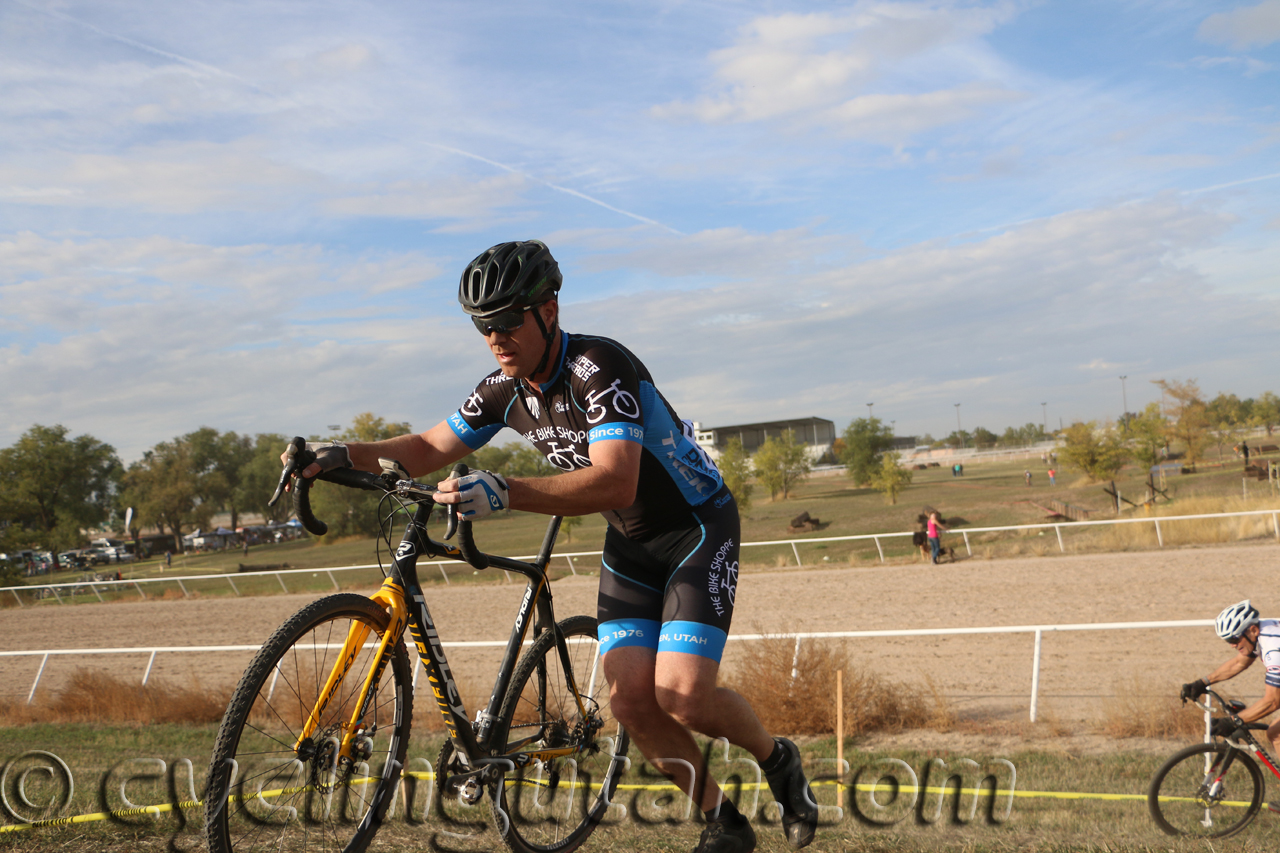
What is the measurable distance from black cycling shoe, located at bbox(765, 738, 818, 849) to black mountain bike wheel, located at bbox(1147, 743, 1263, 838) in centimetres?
489

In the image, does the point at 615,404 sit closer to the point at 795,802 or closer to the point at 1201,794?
the point at 795,802

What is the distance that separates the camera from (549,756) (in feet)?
13.6

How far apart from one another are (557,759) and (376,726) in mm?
1266

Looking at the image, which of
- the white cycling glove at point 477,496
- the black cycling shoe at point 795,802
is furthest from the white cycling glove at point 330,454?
the black cycling shoe at point 795,802

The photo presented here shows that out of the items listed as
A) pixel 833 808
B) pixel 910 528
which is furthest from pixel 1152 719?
pixel 910 528

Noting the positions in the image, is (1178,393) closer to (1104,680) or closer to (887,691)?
(1104,680)

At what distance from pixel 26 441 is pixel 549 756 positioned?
9544cm

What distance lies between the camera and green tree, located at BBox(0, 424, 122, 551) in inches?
2980

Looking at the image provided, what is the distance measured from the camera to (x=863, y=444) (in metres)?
75.1

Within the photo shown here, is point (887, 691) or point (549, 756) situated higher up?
point (549, 756)

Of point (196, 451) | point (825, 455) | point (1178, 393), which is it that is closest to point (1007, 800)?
point (1178, 393)

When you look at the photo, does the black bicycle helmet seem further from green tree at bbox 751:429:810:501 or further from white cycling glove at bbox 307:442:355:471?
green tree at bbox 751:429:810:501

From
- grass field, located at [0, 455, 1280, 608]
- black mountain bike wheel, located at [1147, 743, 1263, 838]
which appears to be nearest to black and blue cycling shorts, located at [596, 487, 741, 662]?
black mountain bike wheel, located at [1147, 743, 1263, 838]

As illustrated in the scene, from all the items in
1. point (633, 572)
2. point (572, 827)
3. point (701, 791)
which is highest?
point (633, 572)
